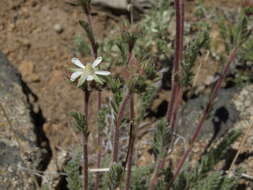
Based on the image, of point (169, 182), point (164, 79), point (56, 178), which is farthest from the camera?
point (164, 79)

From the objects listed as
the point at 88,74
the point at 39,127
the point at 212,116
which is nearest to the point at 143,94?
the point at 88,74

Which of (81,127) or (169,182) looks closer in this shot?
(81,127)

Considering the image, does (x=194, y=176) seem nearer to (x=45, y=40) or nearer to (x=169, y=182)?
(x=169, y=182)

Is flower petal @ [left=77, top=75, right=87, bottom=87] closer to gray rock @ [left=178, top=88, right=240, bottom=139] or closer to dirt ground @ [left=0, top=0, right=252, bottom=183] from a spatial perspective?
dirt ground @ [left=0, top=0, right=252, bottom=183]

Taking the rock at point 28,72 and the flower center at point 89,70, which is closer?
the flower center at point 89,70

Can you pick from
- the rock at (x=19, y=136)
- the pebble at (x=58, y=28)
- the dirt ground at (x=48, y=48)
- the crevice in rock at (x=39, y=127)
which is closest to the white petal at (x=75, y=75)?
the rock at (x=19, y=136)

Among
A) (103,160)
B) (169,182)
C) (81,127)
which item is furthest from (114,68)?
(81,127)

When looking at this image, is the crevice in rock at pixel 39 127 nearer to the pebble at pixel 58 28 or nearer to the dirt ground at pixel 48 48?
the dirt ground at pixel 48 48

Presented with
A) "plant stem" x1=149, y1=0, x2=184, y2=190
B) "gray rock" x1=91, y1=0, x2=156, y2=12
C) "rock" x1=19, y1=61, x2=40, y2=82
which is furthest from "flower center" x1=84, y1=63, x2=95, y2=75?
"gray rock" x1=91, y1=0, x2=156, y2=12

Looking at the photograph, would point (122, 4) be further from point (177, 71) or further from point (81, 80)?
point (81, 80)
